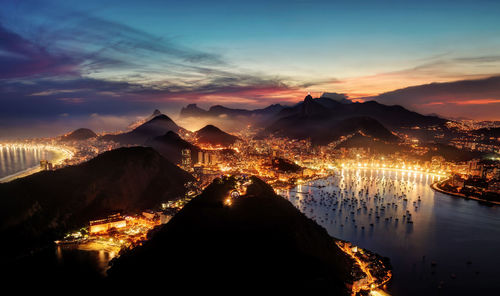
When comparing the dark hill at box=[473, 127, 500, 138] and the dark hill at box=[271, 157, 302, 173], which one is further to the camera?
the dark hill at box=[473, 127, 500, 138]

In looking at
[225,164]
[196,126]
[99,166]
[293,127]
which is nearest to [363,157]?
[225,164]

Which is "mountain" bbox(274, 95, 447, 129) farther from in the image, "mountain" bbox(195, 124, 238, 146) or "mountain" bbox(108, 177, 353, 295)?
"mountain" bbox(108, 177, 353, 295)

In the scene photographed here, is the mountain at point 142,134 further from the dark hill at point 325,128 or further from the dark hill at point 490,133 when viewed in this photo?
the dark hill at point 490,133

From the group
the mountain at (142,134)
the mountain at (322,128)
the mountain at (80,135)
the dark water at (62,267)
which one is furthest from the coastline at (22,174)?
the mountain at (322,128)

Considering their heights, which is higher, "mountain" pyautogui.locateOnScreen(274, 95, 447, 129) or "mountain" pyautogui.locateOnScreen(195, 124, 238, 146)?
"mountain" pyautogui.locateOnScreen(274, 95, 447, 129)

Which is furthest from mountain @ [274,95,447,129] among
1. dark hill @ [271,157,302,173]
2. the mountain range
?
dark hill @ [271,157,302,173]

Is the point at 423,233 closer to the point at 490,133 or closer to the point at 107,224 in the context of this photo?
the point at 107,224
